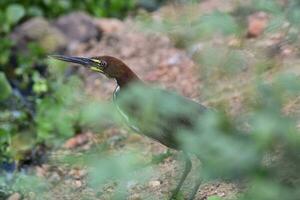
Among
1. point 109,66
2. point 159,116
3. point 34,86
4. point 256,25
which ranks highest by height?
point 159,116

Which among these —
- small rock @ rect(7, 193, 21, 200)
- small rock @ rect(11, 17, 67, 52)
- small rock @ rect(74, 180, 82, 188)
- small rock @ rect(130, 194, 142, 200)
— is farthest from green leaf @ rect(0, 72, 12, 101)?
small rock @ rect(130, 194, 142, 200)

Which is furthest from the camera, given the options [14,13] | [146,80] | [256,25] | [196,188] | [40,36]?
[14,13]

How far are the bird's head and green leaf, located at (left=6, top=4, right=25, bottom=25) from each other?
3959 millimetres

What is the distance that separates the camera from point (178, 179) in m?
5.27

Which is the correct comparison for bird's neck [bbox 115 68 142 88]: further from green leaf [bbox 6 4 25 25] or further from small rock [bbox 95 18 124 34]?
green leaf [bbox 6 4 25 25]

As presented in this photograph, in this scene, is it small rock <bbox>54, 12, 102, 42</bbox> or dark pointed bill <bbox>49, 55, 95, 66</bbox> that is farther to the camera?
small rock <bbox>54, 12, 102, 42</bbox>

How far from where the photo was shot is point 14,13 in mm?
9086

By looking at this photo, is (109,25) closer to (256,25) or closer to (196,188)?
(256,25)

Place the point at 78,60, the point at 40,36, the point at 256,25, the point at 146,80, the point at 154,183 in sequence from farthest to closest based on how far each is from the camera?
the point at 40,36
the point at 146,80
the point at 256,25
the point at 154,183
the point at 78,60

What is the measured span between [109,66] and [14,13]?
4100 mm

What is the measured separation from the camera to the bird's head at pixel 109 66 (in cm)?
519

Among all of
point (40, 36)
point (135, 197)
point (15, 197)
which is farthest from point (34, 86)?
point (135, 197)

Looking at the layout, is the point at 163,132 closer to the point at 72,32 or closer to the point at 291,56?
the point at 291,56

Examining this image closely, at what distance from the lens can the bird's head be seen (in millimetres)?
5191
